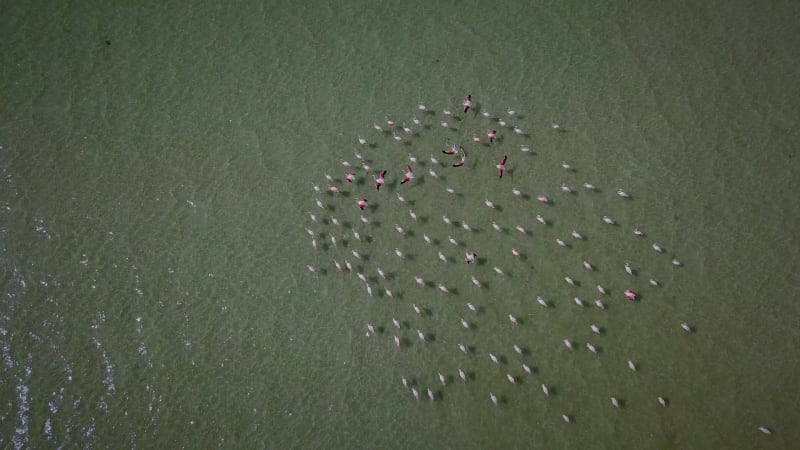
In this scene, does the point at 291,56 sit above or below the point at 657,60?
below

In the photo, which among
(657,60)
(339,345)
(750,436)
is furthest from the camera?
(657,60)

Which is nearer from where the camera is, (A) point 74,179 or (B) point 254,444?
(B) point 254,444

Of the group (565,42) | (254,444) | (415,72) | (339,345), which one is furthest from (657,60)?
(254,444)

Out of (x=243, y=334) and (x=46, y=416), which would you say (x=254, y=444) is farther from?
(x=46, y=416)

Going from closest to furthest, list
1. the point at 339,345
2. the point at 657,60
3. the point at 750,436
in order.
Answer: the point at 750,436 < the point at 339,345 < the point at 657,60

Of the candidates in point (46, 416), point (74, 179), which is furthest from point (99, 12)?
point (46, 416)

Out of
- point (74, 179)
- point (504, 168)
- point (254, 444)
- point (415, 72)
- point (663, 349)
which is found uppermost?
point (415, 72)

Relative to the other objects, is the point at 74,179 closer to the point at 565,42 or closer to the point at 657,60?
the point at 565,42
